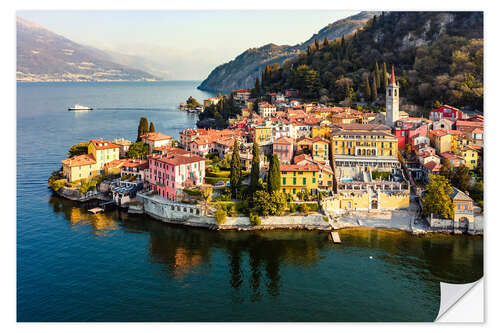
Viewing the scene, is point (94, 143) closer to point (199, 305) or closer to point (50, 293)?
point (50, 293)

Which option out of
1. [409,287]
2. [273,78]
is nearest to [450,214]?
[409,287]

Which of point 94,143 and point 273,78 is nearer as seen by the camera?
point 94,143

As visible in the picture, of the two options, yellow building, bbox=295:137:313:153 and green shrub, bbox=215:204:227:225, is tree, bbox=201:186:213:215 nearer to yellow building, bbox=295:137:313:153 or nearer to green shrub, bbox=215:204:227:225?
green shrub, bbox=215:204:227:225

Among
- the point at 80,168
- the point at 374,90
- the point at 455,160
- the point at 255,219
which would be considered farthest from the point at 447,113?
the point at 80,168

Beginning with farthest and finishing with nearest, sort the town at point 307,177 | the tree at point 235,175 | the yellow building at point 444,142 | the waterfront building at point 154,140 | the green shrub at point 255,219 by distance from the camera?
the waterfront building at point 154,140
the yellow building at point 444,142
the tree at point 235,175
the town at point 307,177
the green shrub at point 255,219

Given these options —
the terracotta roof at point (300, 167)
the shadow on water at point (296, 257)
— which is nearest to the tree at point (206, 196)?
the shadow on water at point (296, 257)

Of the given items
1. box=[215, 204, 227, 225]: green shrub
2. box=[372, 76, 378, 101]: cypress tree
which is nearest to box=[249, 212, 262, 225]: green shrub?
box=[215, 204, 227, 225]: green shrub

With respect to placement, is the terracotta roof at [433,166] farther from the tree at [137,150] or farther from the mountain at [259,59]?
the mountain at [259,59]
